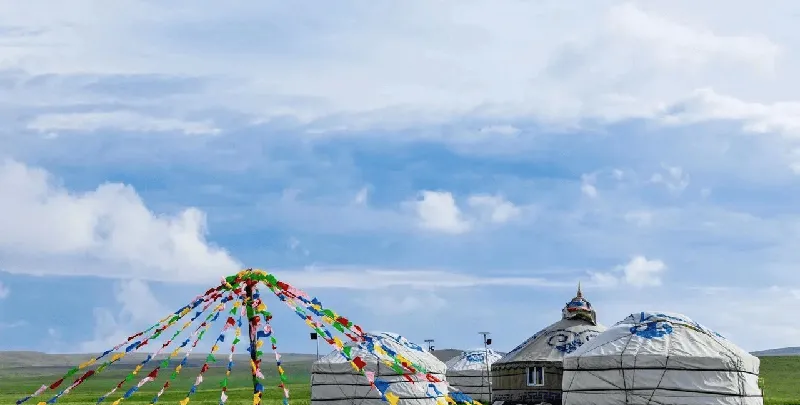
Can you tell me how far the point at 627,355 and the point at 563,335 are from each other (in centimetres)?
893

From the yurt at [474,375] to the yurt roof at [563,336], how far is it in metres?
9.99

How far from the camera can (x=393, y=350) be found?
2964 cm

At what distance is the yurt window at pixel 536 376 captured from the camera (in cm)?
3403

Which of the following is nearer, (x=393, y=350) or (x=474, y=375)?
(x=393, y=350)

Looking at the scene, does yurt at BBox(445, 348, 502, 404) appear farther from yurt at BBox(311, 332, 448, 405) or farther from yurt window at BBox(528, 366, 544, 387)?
yurt at BBox(311, 332, 448, 405)

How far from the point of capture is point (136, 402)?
223ft

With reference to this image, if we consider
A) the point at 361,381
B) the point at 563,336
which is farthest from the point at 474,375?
the point at 361,381

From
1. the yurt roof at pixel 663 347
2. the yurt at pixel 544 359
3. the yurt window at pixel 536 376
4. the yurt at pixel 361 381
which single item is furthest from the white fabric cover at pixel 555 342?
the yurt roof at pixel 663 347

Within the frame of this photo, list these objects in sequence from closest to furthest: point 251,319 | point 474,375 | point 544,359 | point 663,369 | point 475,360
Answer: point 251,319 → point 663,369 → point 544,359 → point 474,375 → point 475,360

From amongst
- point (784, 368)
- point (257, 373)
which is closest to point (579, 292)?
point (257, 373)

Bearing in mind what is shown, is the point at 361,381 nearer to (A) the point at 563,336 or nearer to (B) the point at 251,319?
(A) the point at 563,336

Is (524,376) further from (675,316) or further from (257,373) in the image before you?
(257,373)

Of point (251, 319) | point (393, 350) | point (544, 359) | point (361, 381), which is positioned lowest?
point (251, 319)

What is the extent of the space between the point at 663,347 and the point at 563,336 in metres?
8.94
